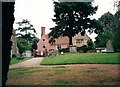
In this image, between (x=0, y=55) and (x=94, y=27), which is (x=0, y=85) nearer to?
(x=0, y=55)

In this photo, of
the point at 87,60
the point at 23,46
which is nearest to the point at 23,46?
the point at 23,46

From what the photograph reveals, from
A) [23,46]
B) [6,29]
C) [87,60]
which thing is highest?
[23,46]

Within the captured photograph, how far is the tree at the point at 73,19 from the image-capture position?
141 ft

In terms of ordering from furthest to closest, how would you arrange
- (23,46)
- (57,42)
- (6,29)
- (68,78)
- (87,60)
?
(57,42) → (23,46) → (87,60) → (68,78) → (6,29)

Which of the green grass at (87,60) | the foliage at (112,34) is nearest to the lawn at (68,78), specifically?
the foliage at (112,34)

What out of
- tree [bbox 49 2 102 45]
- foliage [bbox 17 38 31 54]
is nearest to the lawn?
tree [bbox 49 2 102 45]

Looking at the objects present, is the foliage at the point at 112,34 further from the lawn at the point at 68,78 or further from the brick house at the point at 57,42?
the brick house at the point at 57,42

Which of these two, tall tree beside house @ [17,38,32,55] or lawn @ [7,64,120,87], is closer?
lawn @ [7,64,120,87]

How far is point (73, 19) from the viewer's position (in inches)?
1715

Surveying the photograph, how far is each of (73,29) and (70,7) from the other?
3362mm

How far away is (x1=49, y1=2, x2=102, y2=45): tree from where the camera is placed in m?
43.1

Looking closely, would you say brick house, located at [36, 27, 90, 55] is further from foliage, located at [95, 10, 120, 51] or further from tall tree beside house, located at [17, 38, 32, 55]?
foliage, located at [95, 10, 120, 51]

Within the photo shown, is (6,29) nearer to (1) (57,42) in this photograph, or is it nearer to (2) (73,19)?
(2) (73,19)

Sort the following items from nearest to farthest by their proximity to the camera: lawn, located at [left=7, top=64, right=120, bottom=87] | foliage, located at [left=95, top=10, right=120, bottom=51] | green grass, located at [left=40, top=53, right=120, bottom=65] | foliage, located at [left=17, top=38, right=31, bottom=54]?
lawn, located at [left=7, top=64, right=120, bottom=87] < green grass, located at [left=40, top=53, right=120, bottom=65] < foliage, located at [left=95, top=10, right=120, bottom=51] < foliage, located at [left=17, top=38, right=31, bottom=54]
